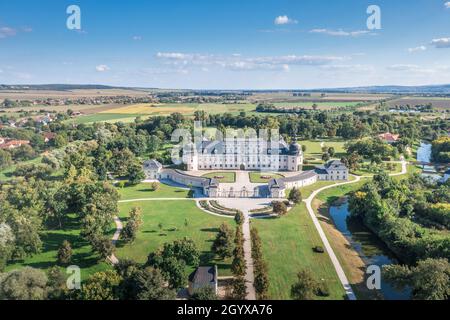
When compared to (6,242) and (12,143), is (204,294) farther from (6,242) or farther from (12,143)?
(12,143)

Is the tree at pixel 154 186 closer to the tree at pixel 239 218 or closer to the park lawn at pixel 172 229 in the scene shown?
the park lawn at pixel 172 229

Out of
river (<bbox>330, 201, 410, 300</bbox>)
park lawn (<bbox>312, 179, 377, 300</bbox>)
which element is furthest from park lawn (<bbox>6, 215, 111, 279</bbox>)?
river (<bbox>330, 201, 410, 300</bbox>)

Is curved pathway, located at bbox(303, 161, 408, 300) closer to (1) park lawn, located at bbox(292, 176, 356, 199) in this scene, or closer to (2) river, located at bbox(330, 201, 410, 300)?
(1) park lawn, located at bbox(292, 176, 356, 199)

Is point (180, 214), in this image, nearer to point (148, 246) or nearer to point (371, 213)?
point (148, 246)

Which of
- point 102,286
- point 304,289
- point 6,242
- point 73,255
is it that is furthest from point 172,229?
point 304,289

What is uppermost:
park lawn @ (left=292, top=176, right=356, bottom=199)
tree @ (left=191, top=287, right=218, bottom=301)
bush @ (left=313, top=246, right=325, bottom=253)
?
park lawn @ (left=292, top=176, right=356, bottom=199)
